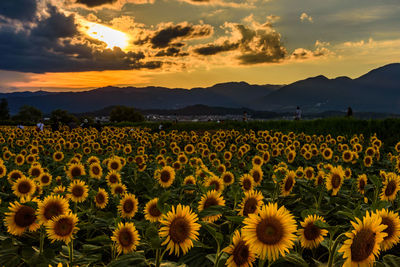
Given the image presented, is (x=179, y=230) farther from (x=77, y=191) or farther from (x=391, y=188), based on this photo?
(x=391, y=188)

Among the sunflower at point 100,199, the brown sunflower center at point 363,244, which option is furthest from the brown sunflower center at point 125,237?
the brown sunflower center at point 363,244

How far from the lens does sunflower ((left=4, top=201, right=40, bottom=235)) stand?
2.88 m

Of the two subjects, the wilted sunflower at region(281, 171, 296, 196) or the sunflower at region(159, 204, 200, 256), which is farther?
the wilted sunflower at region(281, 171, 296, 196)

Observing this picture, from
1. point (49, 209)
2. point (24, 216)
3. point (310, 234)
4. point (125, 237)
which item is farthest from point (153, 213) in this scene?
point (310, 234)

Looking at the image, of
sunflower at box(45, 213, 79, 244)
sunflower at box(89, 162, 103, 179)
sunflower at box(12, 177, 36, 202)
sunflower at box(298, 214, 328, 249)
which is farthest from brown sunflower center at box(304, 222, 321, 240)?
sunflower at box(89, 162, 103, 179)

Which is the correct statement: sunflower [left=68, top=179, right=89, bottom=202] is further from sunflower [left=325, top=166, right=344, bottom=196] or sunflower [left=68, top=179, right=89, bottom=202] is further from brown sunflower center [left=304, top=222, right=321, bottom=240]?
sunflower [left=325, top=166, right=344, bottom=196]

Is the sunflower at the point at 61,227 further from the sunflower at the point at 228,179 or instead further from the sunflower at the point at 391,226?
the sunflower at the point at 228,179

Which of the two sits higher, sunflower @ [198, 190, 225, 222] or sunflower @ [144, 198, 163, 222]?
sunflower @ [198, 190, 225, 222]

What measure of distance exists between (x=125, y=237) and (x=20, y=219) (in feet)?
3.49

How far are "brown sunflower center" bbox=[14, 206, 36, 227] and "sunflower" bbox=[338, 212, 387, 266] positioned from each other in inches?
106

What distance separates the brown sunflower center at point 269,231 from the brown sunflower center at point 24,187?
3.52m

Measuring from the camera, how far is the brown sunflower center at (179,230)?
221cm

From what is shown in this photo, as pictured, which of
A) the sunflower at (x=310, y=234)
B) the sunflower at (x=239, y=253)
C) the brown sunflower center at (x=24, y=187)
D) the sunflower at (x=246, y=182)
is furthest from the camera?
the sunflower at (x=246, y=182)

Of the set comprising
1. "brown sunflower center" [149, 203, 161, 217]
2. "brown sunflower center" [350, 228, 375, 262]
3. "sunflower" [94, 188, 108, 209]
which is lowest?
"sunflower" [94, 188, 108, 209]
